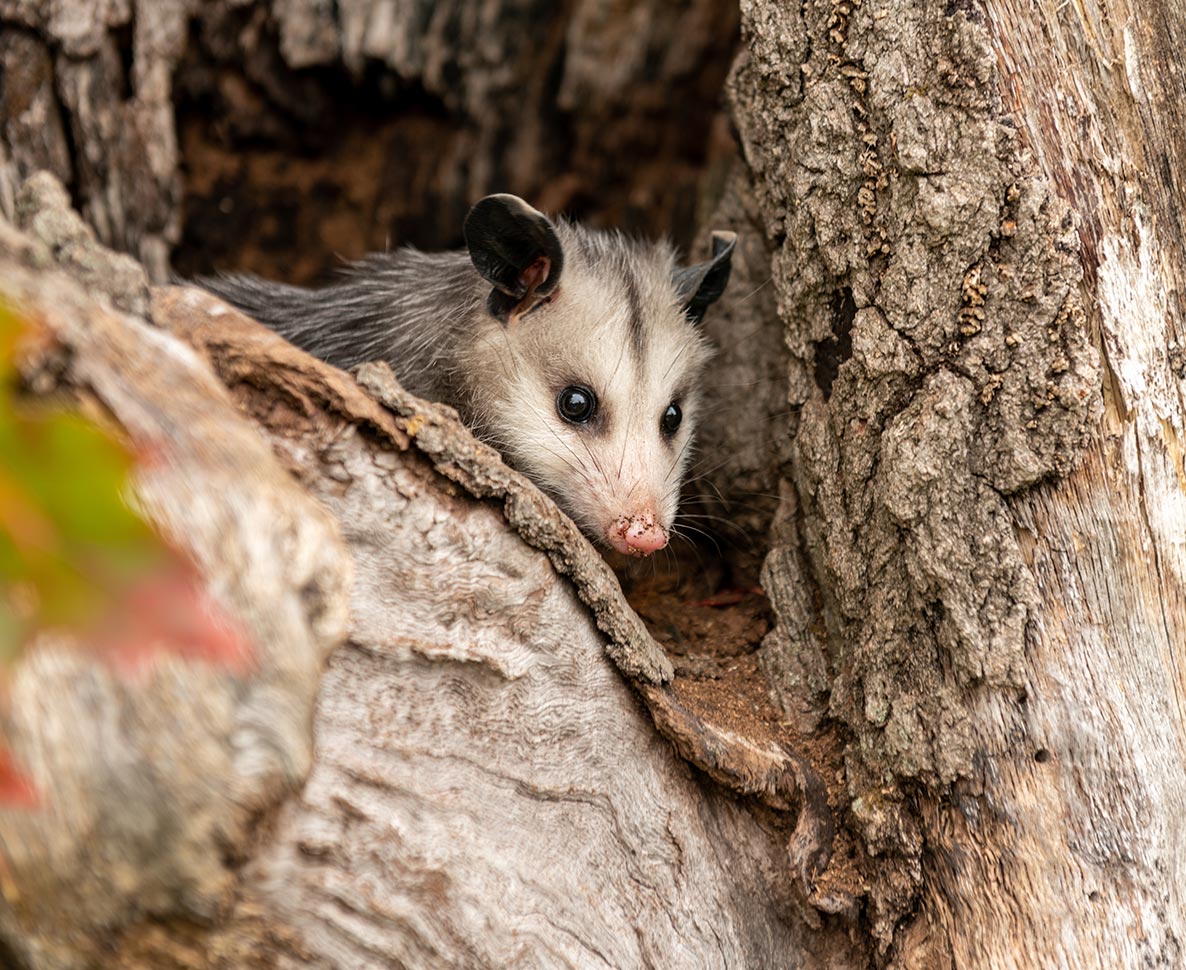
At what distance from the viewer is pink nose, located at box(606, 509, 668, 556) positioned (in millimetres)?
2373

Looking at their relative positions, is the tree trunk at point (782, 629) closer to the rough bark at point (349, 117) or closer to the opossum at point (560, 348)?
the opossum at point (560, 348)

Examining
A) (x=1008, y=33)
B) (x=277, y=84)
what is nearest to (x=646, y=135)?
(x=277, y=84)

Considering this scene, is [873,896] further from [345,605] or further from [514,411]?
[514,411]

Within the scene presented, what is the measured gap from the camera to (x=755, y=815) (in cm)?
199

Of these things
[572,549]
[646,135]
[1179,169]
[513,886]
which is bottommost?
[513,886]

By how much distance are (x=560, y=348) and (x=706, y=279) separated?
17.9 inches

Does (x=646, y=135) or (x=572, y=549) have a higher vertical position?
(x=646, y=135)

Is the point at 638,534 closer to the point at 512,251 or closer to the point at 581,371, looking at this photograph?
the point at 581,371

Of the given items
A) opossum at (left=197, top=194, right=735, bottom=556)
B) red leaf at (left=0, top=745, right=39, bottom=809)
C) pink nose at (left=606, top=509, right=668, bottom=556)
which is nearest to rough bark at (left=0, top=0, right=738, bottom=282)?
opossum at (left=197, top=194, right=735, bottom=556)

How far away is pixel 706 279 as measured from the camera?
285cm

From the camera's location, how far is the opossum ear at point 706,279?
2782 mm

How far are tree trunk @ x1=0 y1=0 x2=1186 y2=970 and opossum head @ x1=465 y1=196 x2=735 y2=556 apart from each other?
33 cm

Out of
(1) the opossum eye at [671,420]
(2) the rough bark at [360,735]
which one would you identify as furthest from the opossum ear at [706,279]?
(2) the rough bark at [360,735]

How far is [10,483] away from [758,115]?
1830mm
